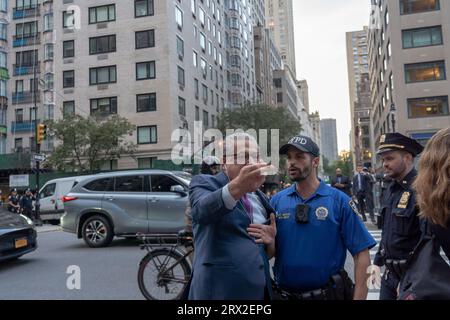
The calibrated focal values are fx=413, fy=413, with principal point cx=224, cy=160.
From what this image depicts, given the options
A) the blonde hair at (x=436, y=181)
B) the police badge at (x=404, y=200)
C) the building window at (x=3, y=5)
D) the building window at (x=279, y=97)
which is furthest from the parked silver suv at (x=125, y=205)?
the building window at (x=279, y=97)

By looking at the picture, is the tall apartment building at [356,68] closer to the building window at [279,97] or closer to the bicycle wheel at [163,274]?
the building window at [279,97]

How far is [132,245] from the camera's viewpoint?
10.7 m

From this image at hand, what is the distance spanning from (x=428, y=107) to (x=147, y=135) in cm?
2579

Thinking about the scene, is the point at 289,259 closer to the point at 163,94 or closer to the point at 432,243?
the point at 432,243

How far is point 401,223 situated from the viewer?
Result: 3305mm

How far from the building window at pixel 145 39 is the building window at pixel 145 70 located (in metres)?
1.51

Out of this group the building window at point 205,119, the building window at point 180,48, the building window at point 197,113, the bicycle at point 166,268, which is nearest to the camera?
the bicycle at point 166,268

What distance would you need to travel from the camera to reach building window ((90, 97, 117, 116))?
36272 mm

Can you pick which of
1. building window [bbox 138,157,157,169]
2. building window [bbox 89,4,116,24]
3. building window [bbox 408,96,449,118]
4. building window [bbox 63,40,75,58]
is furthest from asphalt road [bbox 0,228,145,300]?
building window [bbox 408,96,449,118]

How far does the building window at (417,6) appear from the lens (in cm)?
3831

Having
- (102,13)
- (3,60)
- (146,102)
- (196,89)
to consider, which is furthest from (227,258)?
(3,60)

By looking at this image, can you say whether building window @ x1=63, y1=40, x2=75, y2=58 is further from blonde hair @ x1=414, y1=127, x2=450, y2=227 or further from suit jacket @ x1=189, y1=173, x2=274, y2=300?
blonde hair @ x1=414, y1=127, x2=450, y2=227

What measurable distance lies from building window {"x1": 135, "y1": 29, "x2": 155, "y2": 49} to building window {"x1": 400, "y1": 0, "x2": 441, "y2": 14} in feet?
77.2

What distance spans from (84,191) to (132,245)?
190 centimetres
